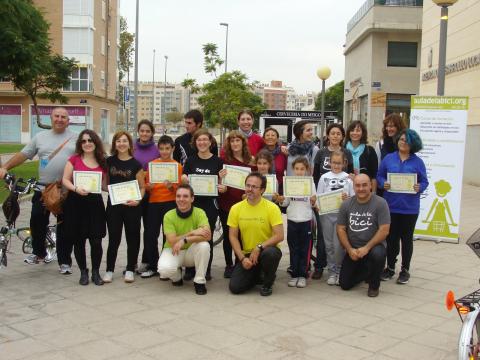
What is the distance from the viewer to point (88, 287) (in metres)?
6.32

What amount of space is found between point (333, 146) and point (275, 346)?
9.95 ft

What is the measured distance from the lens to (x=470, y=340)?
3541 mm

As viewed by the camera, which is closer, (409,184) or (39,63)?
(409,184)

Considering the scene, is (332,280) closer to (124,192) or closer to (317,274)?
(317,274)

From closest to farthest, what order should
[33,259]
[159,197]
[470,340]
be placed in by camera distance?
[470,340] → [159,197] → [33,259]

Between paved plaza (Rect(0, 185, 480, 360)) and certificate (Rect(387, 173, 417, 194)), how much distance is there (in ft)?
3.76

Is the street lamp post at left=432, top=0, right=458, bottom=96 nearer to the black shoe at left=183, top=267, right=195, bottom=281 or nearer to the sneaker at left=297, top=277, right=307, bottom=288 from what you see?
the sneaker at left=297, top=277, right=307, bottom=288

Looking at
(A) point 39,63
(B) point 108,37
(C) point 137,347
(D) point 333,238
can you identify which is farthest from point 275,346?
(B) point 108,37

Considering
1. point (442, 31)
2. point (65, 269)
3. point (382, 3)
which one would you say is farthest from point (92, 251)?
point (382, 3)

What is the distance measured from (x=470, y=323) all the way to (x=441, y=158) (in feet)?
21.4

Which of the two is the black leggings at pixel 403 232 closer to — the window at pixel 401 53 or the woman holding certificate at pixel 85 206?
the woman holding certificate at pixel 85 206

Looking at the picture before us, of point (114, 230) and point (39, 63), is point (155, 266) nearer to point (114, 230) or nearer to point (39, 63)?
point (114, 230)

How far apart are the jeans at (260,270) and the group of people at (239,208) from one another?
12mm

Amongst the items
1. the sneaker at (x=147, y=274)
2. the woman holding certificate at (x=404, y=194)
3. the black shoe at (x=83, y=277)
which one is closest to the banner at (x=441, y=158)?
the woman holding certificate at (x=404, y=194)
